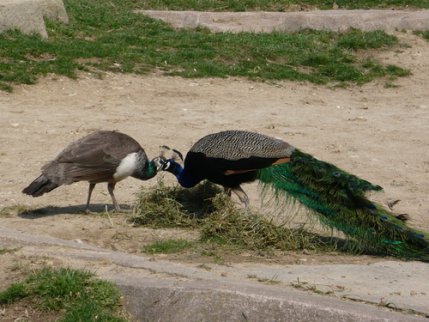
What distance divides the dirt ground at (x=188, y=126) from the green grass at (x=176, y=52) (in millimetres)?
277

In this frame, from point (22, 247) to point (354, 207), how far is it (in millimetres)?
2461

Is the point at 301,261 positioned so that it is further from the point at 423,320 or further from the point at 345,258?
the point at 423,320

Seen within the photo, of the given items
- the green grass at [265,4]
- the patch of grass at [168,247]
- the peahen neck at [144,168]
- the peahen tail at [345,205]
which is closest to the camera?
the patch of grass at [168,247]

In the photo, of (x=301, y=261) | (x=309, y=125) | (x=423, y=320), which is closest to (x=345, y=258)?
(x=301, y=261)

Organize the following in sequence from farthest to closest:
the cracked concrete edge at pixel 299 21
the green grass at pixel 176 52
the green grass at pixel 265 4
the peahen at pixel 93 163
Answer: the green grass at pixel 265 4, the cracked concrete edge at pixel 299 21, the green grass at pixel 176 52, the peahen at pixel 93 163

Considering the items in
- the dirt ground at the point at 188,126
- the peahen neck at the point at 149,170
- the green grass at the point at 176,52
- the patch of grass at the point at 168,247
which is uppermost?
the peahen neck at the point at 149,170

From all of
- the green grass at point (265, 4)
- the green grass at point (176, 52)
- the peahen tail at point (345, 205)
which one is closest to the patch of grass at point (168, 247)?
the peahen tail at point (345, 205)

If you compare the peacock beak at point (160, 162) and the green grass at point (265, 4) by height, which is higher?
the peacock beak at point (160, 162)

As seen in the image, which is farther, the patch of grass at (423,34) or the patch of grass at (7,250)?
the patch of grass at (423,34)

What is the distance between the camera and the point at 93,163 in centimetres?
760

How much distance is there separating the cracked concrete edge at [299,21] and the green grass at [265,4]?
1.33 metres

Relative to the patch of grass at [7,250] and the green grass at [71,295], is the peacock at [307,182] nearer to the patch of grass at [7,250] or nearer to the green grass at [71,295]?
the patch of grass at [7,250]

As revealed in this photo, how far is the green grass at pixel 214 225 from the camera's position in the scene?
6922 mm

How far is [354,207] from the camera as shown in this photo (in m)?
7.09
